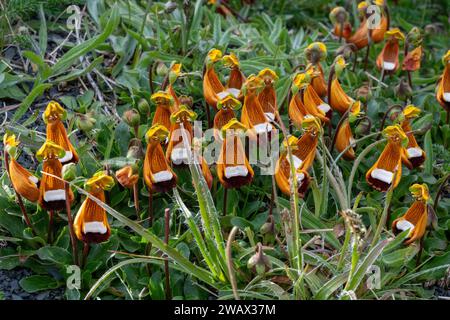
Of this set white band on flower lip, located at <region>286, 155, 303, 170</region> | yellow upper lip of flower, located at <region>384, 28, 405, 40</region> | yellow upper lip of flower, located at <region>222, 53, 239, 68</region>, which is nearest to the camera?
white band on flower lip, located at <region>286, 155, 303, 170</region>

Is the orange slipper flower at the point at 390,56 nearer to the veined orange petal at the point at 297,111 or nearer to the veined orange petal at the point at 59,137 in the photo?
the veined orange petal at the point at 297,111

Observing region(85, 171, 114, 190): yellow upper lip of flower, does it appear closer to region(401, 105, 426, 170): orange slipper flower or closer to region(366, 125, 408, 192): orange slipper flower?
region(366, 125, 408, 192): orange slipper flower

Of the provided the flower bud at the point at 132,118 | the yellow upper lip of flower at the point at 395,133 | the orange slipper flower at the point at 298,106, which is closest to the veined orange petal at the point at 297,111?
the orange slipper flower at the point at 298,106

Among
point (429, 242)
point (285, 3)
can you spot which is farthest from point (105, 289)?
point (285, 3)

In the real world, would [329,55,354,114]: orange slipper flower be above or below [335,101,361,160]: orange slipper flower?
above

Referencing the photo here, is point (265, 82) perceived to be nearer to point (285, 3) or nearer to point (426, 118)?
point (426, 118)

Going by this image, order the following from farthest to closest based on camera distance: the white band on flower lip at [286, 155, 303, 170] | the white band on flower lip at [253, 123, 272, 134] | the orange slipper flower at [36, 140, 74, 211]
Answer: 1. the white band on flower lip at [253, 123, 272, 134]
2. the white band on flower lip at [286, 155, 303, 170]
3. the orange slipper flower at [36, 140, 74, 211]

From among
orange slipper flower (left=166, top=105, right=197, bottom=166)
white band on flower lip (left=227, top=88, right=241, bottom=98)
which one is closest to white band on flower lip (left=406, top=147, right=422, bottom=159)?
white band on flower lip (left=227, top=88, right=241, bottom=98)
